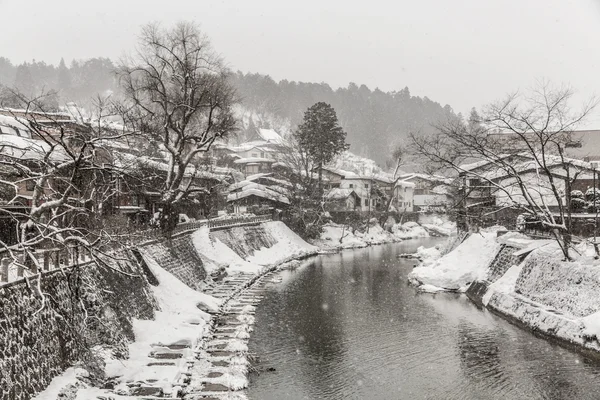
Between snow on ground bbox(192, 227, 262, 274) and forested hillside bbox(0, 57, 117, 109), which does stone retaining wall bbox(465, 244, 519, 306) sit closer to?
snow on ground bbox(192, 227, 262, 274)

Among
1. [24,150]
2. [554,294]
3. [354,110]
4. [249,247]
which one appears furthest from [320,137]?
[354,110]

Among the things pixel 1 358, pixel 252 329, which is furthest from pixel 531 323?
pixel 1 358

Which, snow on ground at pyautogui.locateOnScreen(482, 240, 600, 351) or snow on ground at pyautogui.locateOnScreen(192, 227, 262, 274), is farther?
snow on ground at pyautogui.locateOnScreen(192, 227, 262, 274)

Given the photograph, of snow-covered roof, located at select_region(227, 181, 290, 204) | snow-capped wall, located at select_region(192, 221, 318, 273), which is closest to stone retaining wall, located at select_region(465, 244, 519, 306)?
snow-capped wall, located at select_region(192, 221, 318, 273)

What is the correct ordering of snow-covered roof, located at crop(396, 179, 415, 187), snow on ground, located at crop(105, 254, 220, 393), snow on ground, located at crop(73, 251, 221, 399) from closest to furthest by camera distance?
1. snow on ground, located at crop(73, 251, 221, 399)
2. snow on ground, located at crop(105, 254, 220, 393)
3. snow-covered roof, located at crop(396, 179, 415, 187)

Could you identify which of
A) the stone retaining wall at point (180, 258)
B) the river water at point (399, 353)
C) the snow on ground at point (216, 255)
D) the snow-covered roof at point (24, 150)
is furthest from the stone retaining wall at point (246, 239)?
the snow-covered roof at point (24, 150)

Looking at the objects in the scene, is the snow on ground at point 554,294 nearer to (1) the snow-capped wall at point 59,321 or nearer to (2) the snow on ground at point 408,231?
(1) the snow-capped wall at point 59,321

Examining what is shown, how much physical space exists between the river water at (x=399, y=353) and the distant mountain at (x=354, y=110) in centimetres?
8128

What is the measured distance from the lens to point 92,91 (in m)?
117

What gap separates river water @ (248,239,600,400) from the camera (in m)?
13.5

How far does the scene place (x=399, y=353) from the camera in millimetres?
16531

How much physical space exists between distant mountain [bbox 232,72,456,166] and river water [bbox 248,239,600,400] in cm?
8128

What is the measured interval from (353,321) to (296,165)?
2819 centimetres

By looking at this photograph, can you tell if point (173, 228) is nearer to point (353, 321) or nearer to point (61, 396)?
point (353, 321)
